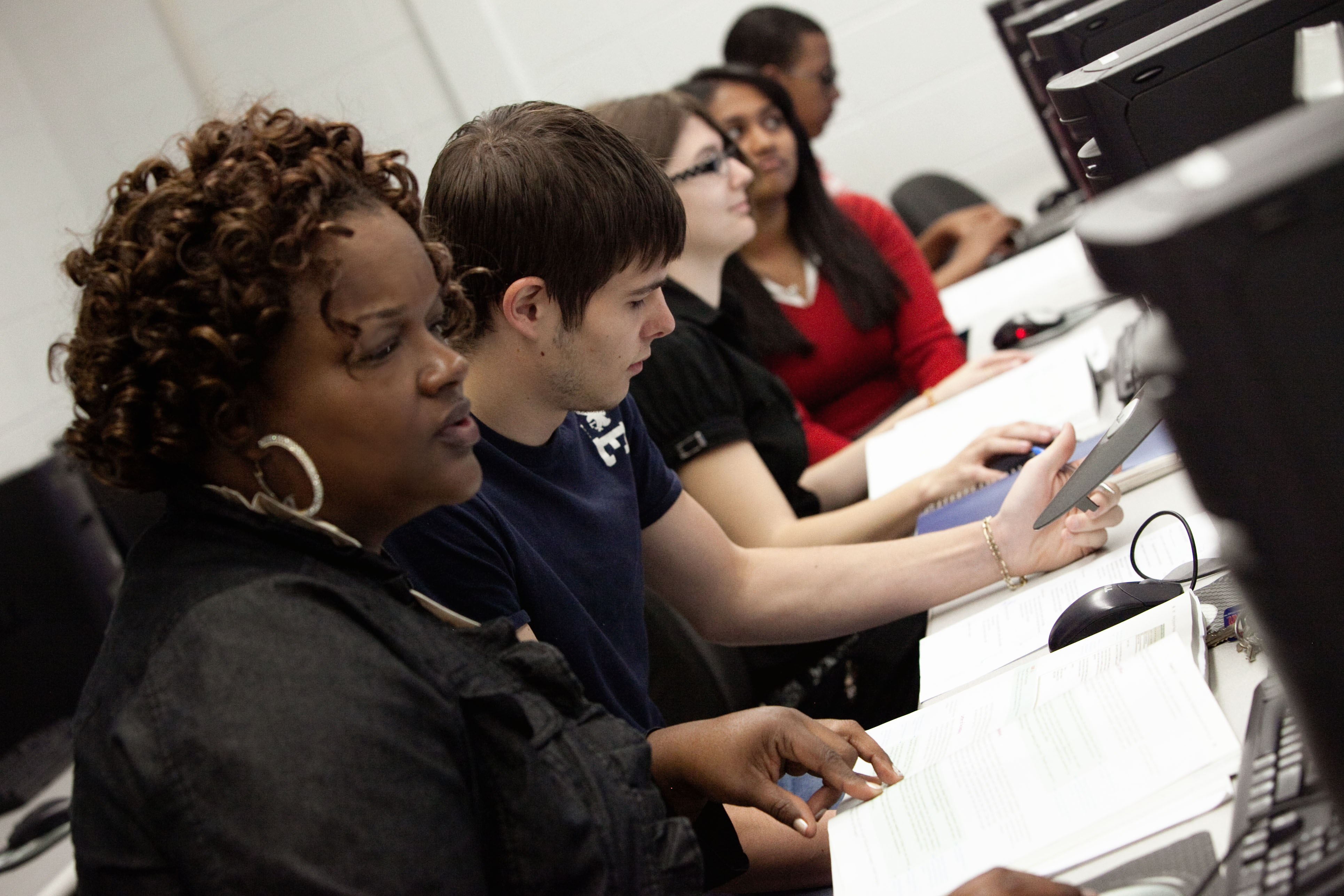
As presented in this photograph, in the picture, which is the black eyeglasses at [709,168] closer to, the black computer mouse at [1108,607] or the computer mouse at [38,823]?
the black computer mouse at [1108,607]

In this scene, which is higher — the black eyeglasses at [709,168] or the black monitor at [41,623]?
the black eyeglasses at [709,168]

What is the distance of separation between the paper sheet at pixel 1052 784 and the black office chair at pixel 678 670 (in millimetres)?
577

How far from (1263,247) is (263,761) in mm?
554

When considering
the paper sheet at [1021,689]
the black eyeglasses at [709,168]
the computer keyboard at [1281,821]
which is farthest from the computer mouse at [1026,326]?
the computer keyboard at [1281,821]

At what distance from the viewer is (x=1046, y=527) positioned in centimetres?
126

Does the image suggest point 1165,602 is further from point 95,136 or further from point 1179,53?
point 95,136

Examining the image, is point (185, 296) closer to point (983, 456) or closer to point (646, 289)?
point (646, 289)

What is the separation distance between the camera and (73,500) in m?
2.19

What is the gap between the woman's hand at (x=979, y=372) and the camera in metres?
1.99

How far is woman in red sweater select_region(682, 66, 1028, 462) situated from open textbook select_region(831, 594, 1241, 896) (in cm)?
131

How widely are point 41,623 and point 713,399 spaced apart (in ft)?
4.10

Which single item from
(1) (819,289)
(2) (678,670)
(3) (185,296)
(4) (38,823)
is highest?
(3) (185,296)

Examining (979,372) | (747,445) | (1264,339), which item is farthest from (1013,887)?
(979,372)

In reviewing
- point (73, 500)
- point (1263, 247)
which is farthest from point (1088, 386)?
point (73, 500)
